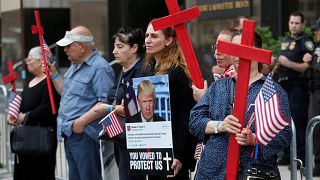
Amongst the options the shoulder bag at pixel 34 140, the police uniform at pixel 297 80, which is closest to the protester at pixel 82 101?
the shoulder bag at pixel 34 140

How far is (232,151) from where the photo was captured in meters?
4.98

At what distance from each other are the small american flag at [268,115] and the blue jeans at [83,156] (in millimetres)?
3093

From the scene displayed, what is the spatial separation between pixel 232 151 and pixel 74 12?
12.5 meters

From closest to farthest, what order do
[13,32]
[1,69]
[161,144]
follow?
1. [161,144]
2. [13,32]
3. [1,69]

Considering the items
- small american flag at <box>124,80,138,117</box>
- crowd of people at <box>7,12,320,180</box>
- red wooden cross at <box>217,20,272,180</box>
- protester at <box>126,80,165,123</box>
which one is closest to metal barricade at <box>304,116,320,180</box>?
crowd of people at <box>7,12,320,180</box>

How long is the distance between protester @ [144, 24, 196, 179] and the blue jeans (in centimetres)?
160

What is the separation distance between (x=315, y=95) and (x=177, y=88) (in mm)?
4166

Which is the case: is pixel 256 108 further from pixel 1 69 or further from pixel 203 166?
pixel 1 69

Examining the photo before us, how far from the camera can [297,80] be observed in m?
10.1

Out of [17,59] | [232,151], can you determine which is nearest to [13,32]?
[17,59]

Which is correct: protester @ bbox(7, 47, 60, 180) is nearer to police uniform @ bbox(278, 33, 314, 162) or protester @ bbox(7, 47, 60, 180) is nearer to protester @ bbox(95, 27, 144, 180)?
protester @ bbox(95, 27, 144, 180)

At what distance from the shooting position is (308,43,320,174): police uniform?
9.26 meters

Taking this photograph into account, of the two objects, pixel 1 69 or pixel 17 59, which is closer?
pixel 17 59

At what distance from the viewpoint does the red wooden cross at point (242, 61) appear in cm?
476
